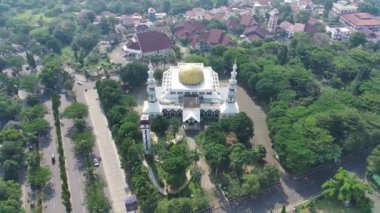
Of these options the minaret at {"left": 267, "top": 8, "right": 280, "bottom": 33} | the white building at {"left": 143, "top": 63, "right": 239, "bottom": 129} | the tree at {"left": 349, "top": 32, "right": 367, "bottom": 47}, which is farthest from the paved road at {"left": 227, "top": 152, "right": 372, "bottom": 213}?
the minaret at {"left": 267, "top": 8, "right": 280, "bottom": 33}

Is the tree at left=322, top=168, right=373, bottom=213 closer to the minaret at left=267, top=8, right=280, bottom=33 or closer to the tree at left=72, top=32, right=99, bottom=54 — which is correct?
the minaret at left=267, top=8, right=280, bottom=33

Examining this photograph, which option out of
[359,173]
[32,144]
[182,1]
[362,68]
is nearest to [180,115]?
[32,144]

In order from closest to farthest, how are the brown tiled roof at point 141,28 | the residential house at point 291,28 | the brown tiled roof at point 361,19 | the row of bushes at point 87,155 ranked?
the row of bushes at point 87,155, the residential house at point 291,28, the brown tiled roof at point 141,28, the brown tiled roof at point 361,19

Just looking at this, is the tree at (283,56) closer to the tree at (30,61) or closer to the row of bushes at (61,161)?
the row of bushes at (61,161)

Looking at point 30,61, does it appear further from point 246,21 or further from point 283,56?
point 246,21

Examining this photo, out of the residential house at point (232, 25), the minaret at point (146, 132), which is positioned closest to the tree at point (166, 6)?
the residential house at point (232, 25)

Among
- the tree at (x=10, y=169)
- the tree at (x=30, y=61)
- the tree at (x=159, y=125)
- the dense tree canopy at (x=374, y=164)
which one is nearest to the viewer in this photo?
the tree at (x=10, y=169)

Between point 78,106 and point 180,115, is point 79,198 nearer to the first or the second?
point 78,106
